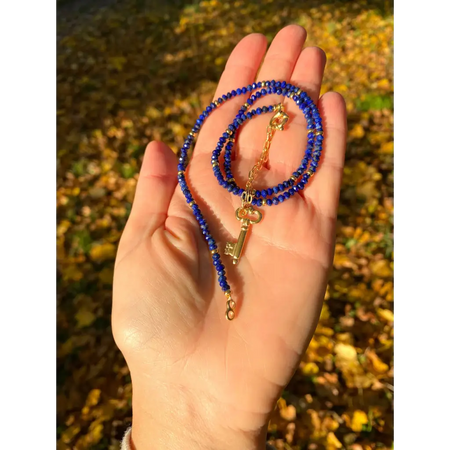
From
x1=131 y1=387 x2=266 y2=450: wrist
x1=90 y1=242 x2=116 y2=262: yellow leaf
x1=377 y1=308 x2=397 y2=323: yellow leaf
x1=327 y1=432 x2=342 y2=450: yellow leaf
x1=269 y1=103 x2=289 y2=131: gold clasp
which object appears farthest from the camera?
x1=90 y1=242 x2=116 y2=262: yellow leaf

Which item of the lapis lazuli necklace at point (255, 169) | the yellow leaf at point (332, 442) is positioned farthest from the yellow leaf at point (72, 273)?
the yellow leaf at point (332, 442)

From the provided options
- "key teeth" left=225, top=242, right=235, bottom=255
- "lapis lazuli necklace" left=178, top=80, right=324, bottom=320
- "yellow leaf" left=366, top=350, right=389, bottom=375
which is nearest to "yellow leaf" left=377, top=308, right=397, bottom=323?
"yellow leaf" left=366, top=350, right=389, bottom=375

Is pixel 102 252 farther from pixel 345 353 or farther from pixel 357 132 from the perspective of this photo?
pixel 357 132

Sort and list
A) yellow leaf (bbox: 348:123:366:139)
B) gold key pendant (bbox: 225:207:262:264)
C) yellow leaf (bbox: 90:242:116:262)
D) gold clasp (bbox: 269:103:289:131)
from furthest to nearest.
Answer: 1. yellow leaf (bbox: 348:123:366:139)
2. yellow leaf (bbox: 90:242:116:262)
3. gold clasp (bbox: 269:103:289:131)
4. gold key pendant (bbox: 225:207:262:264)

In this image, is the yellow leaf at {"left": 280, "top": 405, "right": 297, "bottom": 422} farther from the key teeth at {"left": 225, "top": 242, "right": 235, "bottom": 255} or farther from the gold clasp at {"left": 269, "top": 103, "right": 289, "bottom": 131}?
the gold clasp at {"left": 269, "top": 103, "right": 289, "bottom": 131}

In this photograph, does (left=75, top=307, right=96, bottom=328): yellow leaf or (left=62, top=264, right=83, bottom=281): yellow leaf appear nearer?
(left=75, top=307, right=96, bottom=328): yellow leaf

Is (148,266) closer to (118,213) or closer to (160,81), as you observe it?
(118,213)
